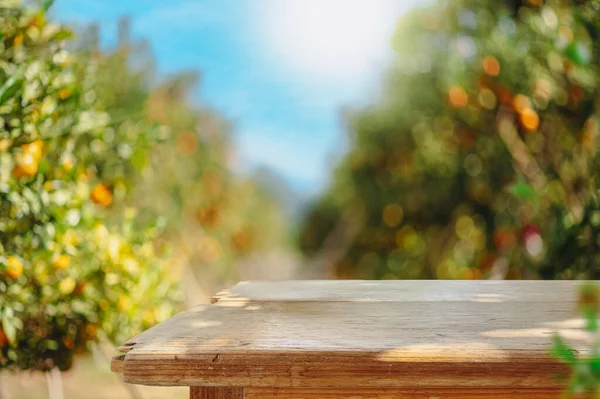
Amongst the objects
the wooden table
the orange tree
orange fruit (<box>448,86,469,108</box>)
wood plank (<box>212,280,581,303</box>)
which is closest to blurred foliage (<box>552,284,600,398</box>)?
the wooden table

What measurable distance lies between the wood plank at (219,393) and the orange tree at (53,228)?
1075 millimetres

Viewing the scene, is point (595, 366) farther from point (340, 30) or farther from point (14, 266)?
point (340, 30)

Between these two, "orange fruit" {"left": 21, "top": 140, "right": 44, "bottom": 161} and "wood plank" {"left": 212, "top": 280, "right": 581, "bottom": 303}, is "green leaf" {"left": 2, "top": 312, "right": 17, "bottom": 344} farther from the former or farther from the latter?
"wood plank" {"left": 212, "top": 280, "right": 581, "bottom": 303}

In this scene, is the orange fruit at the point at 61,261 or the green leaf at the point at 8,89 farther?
the orange fruit at the point at 61,261

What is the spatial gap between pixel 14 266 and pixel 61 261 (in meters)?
0.17

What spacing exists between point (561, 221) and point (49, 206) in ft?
6.08

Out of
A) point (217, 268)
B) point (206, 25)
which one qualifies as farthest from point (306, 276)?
point (206, 25)

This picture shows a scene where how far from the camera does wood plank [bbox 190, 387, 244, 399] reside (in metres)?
0.99

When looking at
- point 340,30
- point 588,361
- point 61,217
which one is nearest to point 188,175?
point 61,217

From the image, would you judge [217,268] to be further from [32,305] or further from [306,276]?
[32,305]

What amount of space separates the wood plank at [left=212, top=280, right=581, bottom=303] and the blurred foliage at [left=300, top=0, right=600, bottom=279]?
481 millimetres

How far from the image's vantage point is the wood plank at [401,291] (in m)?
1.41

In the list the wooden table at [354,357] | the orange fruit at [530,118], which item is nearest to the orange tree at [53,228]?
the wooden table at [354,357]

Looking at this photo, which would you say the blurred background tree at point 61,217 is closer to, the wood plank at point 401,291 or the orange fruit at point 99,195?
the orange fruit at point 99,195
